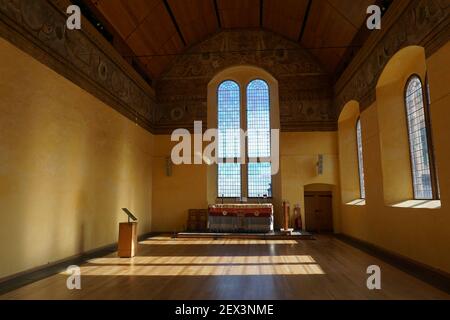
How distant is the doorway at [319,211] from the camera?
13.5m

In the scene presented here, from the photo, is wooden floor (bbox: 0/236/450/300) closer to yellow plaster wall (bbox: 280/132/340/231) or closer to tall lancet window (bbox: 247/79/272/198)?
yellow plaster wall (bbox: 280/132/340/231)

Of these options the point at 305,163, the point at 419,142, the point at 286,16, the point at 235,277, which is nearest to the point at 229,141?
the point at 305,163

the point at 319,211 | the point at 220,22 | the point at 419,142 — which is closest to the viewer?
the point at 419,142

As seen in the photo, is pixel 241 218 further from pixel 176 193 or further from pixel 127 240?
pixel 127 240

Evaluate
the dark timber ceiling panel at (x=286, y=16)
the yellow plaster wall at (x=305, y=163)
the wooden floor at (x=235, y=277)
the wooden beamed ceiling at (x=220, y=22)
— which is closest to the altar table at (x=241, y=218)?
the yellow plaster wall at (x=305, y=163)

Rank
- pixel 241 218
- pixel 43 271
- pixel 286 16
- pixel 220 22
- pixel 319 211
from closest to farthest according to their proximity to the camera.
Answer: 1. pixel 43 271
2. pixel 241 218
3. pixel 286 16
4. pixel 319 211
5. pixel 220 22

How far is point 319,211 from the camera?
13.6 meters

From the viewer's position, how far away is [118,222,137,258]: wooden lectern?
8.24m

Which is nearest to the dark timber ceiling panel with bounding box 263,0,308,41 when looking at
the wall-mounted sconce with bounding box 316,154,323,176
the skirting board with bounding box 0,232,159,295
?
the wall-mounted sconce with bounding box 316,154,323,176

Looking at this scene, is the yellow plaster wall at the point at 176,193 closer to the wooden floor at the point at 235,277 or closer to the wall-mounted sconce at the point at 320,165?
the wooden floor at the point at 235,277

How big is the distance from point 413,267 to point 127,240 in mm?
6559

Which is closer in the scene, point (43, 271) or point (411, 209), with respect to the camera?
point (43, 271)

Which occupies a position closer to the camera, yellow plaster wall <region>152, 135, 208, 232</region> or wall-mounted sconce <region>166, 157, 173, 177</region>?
yellow plaster wall <region>152, 135, 208, 232</region>

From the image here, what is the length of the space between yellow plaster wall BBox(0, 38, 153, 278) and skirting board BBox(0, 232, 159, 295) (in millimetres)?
132
